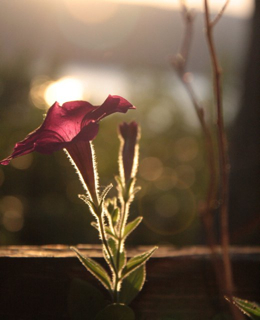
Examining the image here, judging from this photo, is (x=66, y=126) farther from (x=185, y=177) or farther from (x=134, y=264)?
(x=185, y=177)

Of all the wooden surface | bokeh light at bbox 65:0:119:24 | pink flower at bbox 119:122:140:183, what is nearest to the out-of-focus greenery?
the wooden surface

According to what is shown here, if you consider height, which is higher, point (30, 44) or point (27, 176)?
point (30, 44)

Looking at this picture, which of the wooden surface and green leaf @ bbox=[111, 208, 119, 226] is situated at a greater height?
green leaf @ bbox=[111, 208, 119, 226]

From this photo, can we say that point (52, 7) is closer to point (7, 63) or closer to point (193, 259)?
point (7, 63)

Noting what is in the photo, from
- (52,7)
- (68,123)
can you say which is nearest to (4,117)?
(52,7)

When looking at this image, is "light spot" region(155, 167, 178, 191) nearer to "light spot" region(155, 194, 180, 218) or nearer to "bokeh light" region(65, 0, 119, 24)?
"light spot" region(155, 194, 180, 218)
